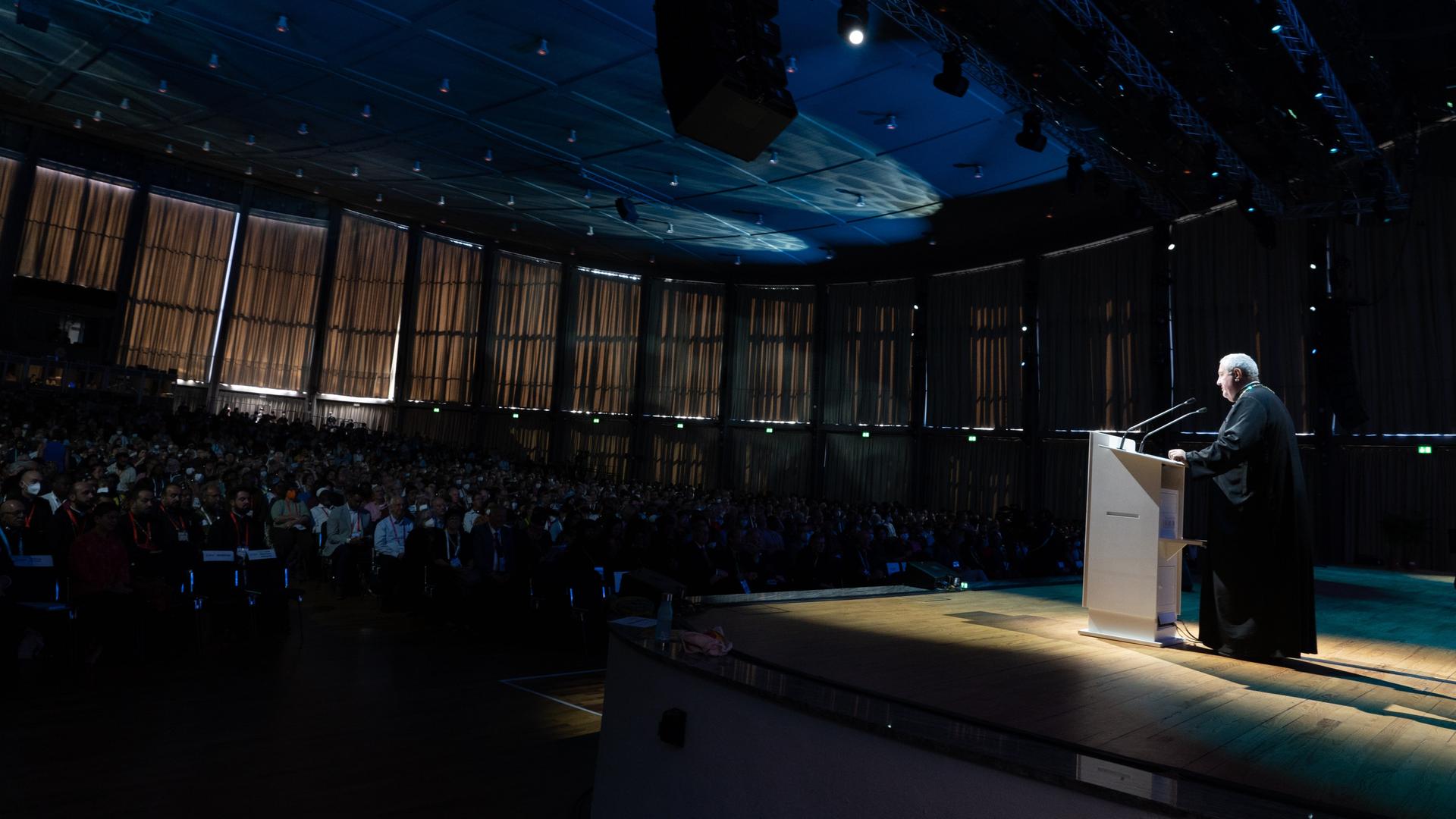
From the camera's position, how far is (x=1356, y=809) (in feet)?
6.31

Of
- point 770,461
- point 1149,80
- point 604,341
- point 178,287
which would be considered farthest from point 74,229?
point 1149,80

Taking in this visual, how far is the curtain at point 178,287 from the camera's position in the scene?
19.8 meters

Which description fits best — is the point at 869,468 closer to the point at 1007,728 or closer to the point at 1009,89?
the point at 1009,89

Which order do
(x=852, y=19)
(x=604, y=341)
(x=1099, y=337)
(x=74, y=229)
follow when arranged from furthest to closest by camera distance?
(x=604, y=341)
(x=74, y=229)
(x=1099, y=337)
(x=852, y=19)

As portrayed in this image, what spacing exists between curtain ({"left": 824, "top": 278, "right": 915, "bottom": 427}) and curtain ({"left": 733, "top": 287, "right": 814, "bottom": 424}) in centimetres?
70

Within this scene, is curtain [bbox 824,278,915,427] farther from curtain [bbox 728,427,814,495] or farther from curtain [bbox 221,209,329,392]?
curtain [bbox 221,209,329,392]

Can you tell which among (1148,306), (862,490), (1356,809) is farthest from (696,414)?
(1356,809)

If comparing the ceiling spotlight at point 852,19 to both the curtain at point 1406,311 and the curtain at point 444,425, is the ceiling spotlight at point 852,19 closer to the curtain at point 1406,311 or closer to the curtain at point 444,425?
the curtain at point 1406,311

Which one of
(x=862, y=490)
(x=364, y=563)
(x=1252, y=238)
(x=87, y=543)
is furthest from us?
(x=862, y=490)

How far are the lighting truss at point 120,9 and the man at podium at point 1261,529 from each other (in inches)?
513

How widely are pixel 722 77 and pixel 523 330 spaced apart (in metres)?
19.4

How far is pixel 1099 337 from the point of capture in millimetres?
16781

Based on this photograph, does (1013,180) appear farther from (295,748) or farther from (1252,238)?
(295,748)

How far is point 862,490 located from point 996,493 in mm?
3509
